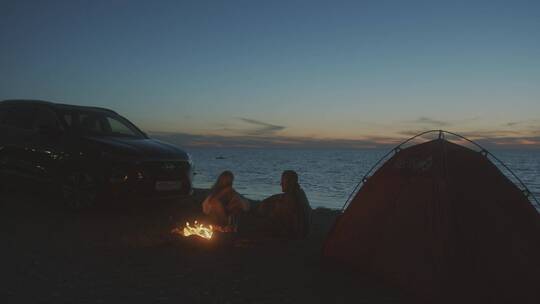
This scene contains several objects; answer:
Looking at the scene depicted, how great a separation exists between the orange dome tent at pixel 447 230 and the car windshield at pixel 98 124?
581 cm

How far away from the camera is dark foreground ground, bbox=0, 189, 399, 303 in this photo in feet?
15.9

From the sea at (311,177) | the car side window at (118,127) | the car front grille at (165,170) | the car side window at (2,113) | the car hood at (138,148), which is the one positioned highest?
the car side window at (2,113)

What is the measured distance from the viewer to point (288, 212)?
24.0 ft

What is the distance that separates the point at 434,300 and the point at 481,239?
0.88m

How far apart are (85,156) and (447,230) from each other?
637cm

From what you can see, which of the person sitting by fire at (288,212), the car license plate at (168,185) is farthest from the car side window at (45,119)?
the person sitting by fire at (288,212)

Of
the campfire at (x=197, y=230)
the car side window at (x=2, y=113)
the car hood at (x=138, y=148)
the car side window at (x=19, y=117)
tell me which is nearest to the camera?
the campfire at (x=197, y=230)

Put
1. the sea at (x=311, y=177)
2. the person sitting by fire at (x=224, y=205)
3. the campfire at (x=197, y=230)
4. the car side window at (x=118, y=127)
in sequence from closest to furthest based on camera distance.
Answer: the campfire at (x=197, y=230)
the person sitting by fire at (x=224, y=205)
the car side window at (x=118, y=127)
the sea at (x=311, y=177)

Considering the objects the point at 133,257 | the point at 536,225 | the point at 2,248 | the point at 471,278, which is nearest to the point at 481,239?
the point at 471,278

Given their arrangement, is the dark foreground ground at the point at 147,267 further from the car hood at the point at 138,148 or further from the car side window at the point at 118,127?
the car side window at the point at 118,127

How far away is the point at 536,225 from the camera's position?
527 centimetres

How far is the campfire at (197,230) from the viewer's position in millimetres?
7011

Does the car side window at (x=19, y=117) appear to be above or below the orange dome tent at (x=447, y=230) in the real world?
above

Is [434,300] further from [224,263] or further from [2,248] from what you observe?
[2,248]
